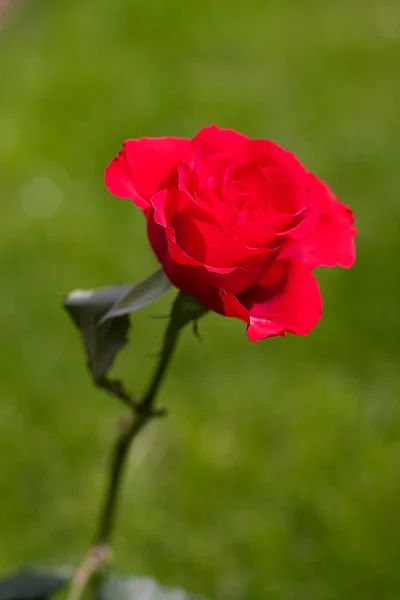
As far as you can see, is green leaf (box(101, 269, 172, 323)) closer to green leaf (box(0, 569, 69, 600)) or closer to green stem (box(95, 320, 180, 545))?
green stem (box(95, 320, 180, 545))

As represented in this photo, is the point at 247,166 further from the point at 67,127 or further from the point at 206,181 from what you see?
the point at 67,127

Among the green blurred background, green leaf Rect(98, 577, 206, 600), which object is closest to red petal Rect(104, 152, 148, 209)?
green leaf Rect(98, 577, 206, 600)

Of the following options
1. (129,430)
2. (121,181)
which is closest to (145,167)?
(121,181)

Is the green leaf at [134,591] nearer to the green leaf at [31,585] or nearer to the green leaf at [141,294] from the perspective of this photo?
the green leaf at [31,585]

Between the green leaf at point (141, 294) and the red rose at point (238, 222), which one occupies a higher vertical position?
the red rose at point (238, 222)

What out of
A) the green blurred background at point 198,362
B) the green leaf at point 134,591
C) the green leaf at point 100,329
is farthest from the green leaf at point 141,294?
the green blurred background at point 198,362

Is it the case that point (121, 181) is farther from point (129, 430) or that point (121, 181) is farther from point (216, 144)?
point (129, 430)
